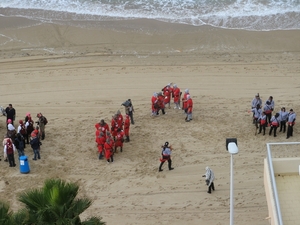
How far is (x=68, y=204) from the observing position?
12.1 meters

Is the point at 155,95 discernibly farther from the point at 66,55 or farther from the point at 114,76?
the point at 66,55

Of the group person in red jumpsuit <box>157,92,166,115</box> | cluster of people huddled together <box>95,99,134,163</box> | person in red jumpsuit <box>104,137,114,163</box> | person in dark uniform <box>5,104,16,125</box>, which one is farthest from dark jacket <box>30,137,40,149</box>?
person in red jumpsuit <box>157,92,166,115</box>

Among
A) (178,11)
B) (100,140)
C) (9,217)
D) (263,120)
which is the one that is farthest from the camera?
(178,11)

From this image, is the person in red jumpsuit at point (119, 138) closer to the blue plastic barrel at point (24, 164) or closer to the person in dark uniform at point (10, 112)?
the blue plastic barrel at point (24, 164)

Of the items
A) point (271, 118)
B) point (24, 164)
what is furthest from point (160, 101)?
point (24, 164)

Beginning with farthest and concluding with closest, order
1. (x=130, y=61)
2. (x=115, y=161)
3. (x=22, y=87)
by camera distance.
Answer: (x=130, y=61) → (x=22, y=87) → (x=115, y=161)

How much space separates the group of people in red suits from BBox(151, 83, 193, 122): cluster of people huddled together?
1.90 metres

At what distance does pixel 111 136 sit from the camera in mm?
21297

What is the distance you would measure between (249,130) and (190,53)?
829cm

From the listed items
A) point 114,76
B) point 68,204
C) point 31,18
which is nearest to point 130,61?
point 114,76

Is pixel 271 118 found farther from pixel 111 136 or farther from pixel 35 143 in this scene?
pixel 35 143

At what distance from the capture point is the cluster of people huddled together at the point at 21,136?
67.9 feet

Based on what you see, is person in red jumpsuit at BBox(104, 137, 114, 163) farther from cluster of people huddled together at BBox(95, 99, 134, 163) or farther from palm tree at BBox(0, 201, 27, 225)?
palm tree at BBox(0, 201, 27, 225)

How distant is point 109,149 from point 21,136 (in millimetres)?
3170
